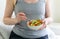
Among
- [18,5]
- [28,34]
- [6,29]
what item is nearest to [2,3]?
[6,29]

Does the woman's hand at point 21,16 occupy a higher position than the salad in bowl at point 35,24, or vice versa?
the woman's hand at point 21,16

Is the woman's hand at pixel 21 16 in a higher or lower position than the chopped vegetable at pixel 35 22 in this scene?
higher

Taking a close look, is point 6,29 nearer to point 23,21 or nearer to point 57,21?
point 23,21

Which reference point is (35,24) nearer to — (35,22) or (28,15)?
(35,22)

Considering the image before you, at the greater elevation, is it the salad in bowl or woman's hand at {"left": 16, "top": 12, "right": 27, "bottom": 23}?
woman's hand at {"left": 16, "top": 12, "right": 27, "bottom": 23}

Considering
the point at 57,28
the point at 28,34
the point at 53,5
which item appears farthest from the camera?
the point at 53,5

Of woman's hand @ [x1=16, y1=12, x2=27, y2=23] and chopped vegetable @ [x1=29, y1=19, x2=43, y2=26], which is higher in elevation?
woman's hand @ [x1=16, y1=12, x2=27, y2=23]

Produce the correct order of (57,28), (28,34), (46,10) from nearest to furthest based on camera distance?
(28,34) < (46,10) < (57,28)

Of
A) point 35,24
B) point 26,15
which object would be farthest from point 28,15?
point 35,24

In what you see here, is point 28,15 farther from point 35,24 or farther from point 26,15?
point 35,24

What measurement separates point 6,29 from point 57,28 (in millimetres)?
594

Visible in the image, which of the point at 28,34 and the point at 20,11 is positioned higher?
the point at 20,11

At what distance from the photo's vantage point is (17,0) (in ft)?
3.42

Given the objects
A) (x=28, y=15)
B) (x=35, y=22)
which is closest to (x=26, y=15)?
(x=28, y=15)
